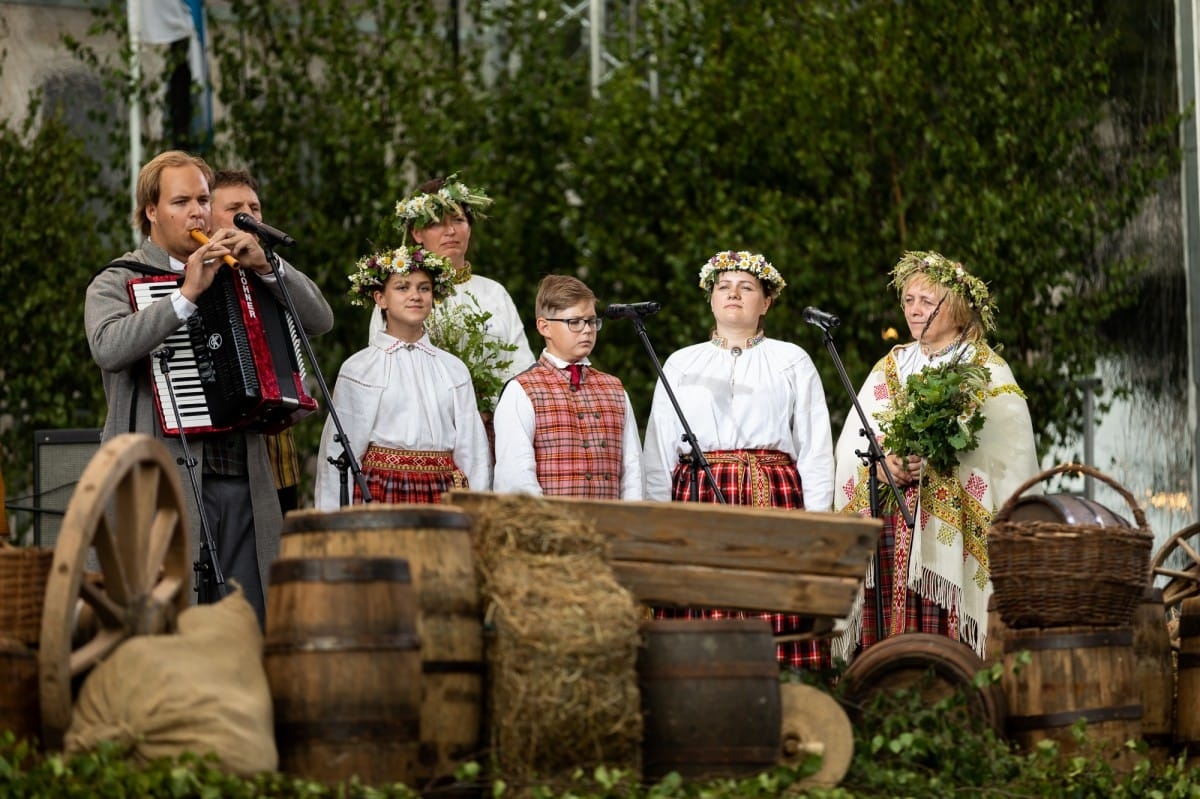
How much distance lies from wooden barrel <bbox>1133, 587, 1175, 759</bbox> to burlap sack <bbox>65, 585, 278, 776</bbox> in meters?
2.92

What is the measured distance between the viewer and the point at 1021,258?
404 inches

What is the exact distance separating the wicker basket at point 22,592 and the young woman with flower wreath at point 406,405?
1.80 metres

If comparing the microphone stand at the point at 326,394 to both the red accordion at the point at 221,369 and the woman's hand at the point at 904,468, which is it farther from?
the woman's hand at the point at 904,468

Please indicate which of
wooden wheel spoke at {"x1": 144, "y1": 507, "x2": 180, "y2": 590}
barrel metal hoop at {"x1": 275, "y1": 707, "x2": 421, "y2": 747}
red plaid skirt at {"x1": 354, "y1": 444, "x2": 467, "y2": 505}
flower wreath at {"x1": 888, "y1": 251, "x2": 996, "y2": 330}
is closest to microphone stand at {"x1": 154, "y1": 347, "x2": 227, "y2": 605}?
red plaid skirt at {"x1": 354, "y1": 444, "x2": 467, "y2": 505}

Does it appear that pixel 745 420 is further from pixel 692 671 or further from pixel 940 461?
pixel 692 671

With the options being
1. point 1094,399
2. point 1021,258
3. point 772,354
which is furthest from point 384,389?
point 1094,399

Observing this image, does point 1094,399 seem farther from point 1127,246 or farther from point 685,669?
point 685,669

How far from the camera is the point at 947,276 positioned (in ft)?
24.0

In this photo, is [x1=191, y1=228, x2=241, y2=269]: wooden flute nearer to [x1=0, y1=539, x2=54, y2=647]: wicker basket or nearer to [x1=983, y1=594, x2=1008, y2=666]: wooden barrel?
[x1=0, y1=539, x2=54, y2=647]: wicker basket

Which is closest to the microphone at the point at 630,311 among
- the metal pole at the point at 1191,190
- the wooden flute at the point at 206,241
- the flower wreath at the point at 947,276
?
the flower wreath at the point at 947,276

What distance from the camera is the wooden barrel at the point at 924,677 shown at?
17.6ft

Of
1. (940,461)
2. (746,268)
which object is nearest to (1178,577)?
(940,461)

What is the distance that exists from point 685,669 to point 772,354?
107 inches

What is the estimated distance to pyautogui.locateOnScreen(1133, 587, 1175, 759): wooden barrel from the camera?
232 inches
